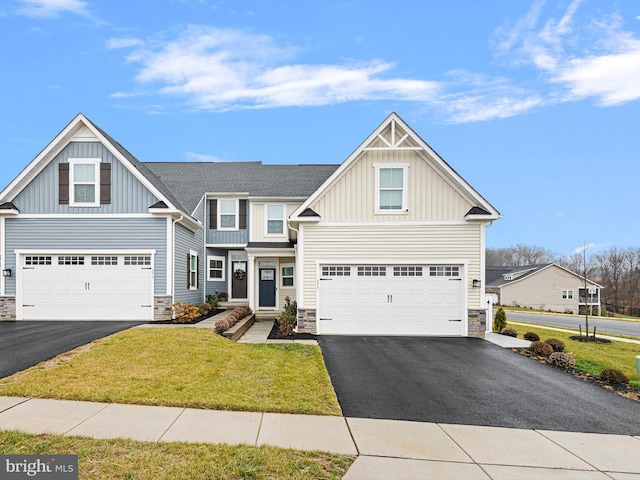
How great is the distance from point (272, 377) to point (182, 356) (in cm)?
246

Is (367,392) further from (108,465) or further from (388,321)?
(388,321)

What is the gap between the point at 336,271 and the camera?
41.9 ft

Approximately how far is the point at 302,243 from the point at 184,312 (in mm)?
5800

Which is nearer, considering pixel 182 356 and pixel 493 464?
pixel 493 464

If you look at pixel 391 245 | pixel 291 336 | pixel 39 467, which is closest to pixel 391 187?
pixel 391 245

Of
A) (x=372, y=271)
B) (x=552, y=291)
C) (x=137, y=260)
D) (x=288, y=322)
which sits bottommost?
(x=552, y=291)

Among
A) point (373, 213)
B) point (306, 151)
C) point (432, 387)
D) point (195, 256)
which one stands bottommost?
point (432, 387)

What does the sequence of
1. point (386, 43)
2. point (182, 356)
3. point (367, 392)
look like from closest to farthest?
point (367, 392), point (182, 356), point (386, 43)

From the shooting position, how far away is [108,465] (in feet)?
12.1

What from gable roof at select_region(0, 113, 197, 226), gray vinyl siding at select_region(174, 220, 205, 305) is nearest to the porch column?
gray vinyl siding at select_region(174, 220, 205, 305)

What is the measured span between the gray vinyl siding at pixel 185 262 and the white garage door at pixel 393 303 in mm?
6346

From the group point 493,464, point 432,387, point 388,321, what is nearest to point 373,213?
point 388,321

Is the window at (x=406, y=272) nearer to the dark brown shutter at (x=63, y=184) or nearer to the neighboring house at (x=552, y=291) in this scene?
the dark brown shutter at (x=63, y=184)

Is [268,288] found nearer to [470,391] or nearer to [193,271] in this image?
[193,271]
